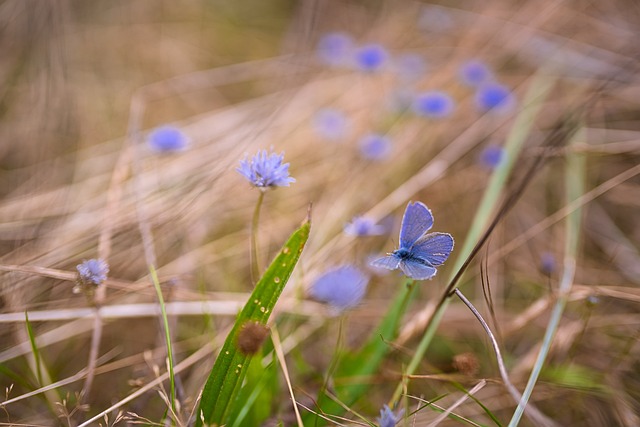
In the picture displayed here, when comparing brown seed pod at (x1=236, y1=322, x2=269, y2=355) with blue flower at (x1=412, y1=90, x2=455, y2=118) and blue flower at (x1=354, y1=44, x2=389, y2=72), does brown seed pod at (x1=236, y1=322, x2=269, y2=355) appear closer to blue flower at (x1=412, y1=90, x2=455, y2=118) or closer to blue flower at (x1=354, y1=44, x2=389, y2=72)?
blue flower at (x1=412, y1=90, x2=455, y2=118)

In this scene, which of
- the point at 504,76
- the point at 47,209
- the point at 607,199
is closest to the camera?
the point at 47,209

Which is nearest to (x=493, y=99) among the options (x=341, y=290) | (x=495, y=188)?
(x=495, y=188)

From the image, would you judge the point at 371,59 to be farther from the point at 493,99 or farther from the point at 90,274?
the point at 90,274

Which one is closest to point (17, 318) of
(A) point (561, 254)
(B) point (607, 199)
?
(A) point (561, 254)

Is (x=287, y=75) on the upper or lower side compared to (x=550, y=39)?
lower

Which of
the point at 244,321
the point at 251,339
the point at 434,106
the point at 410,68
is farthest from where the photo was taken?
the point at 410,68

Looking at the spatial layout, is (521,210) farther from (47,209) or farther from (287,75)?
(47,209)

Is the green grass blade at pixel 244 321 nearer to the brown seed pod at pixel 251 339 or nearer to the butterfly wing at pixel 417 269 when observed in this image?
the brown seed pod at pixel 251 339
